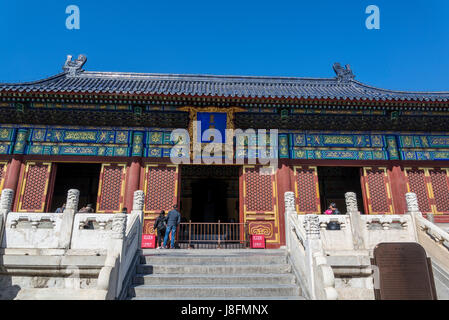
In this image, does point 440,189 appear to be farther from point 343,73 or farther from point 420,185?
point 343,73

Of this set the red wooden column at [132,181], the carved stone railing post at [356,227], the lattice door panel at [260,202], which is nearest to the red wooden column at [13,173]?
the red wooden column at [132,181]

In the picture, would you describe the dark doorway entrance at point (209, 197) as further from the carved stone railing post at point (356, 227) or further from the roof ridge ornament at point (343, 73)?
the carved stone railing post at point (356, 227)

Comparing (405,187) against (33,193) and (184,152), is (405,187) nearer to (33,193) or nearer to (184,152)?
(184,152)

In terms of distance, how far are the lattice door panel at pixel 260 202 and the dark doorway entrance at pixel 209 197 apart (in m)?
5.04

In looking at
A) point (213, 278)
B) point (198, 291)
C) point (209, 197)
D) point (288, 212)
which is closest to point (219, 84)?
point (209, 197)

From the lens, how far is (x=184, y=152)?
36.0ft

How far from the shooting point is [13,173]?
33.6 feet

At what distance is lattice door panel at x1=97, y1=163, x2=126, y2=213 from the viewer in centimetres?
1031

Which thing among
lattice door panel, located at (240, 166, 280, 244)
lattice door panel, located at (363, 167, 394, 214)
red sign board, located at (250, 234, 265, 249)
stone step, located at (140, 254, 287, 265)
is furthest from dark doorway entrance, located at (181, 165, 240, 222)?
stone step, located at (140, 254, 287, 265)

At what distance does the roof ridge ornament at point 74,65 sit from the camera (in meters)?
15.5

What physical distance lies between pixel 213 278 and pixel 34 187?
25.5ft

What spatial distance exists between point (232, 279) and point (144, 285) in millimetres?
1732

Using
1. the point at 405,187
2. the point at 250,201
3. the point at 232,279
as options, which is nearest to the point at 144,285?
the point at 232,279

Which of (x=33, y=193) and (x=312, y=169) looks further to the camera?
(x=312, y=169)
